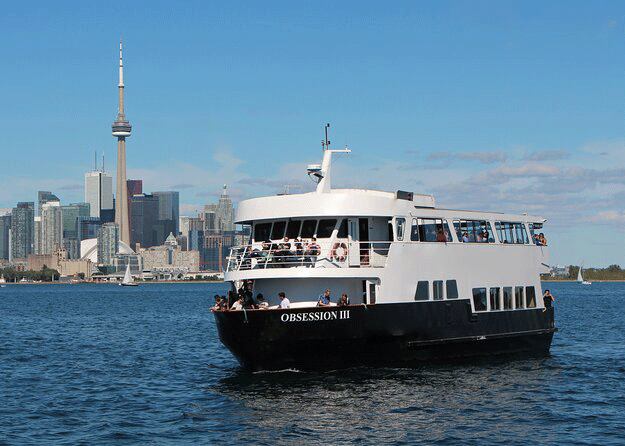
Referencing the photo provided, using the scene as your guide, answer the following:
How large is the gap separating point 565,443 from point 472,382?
27.6 feet

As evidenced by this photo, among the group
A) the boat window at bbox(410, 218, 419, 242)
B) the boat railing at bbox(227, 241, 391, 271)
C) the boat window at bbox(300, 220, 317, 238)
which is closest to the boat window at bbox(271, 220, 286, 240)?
the boat railing at bbox(227, 241, 391, 271)

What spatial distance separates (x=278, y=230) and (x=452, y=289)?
6.83m

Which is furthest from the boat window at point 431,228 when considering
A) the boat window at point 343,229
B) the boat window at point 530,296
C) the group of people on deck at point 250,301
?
the boat window at point 530,296

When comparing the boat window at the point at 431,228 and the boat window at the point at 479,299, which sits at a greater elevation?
the boat window at the point at 431,228

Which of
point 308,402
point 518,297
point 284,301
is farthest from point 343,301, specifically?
point 518,297

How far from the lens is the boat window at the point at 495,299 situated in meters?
38.0

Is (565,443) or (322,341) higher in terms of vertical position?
(322,341)

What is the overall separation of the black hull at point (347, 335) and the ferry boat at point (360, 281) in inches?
1.4

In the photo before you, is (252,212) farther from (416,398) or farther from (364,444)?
(364,444)

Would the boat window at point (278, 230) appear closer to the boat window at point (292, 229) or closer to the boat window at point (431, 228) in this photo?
the boat window at point (292, 229)

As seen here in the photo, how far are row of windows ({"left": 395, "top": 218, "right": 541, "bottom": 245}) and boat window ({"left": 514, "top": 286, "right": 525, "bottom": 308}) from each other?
2.00 m

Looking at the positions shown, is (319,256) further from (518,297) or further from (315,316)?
(518,297)

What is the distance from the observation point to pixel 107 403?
30062 mm

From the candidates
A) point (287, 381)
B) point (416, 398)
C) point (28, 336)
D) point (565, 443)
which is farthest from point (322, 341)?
point (28, 336)
